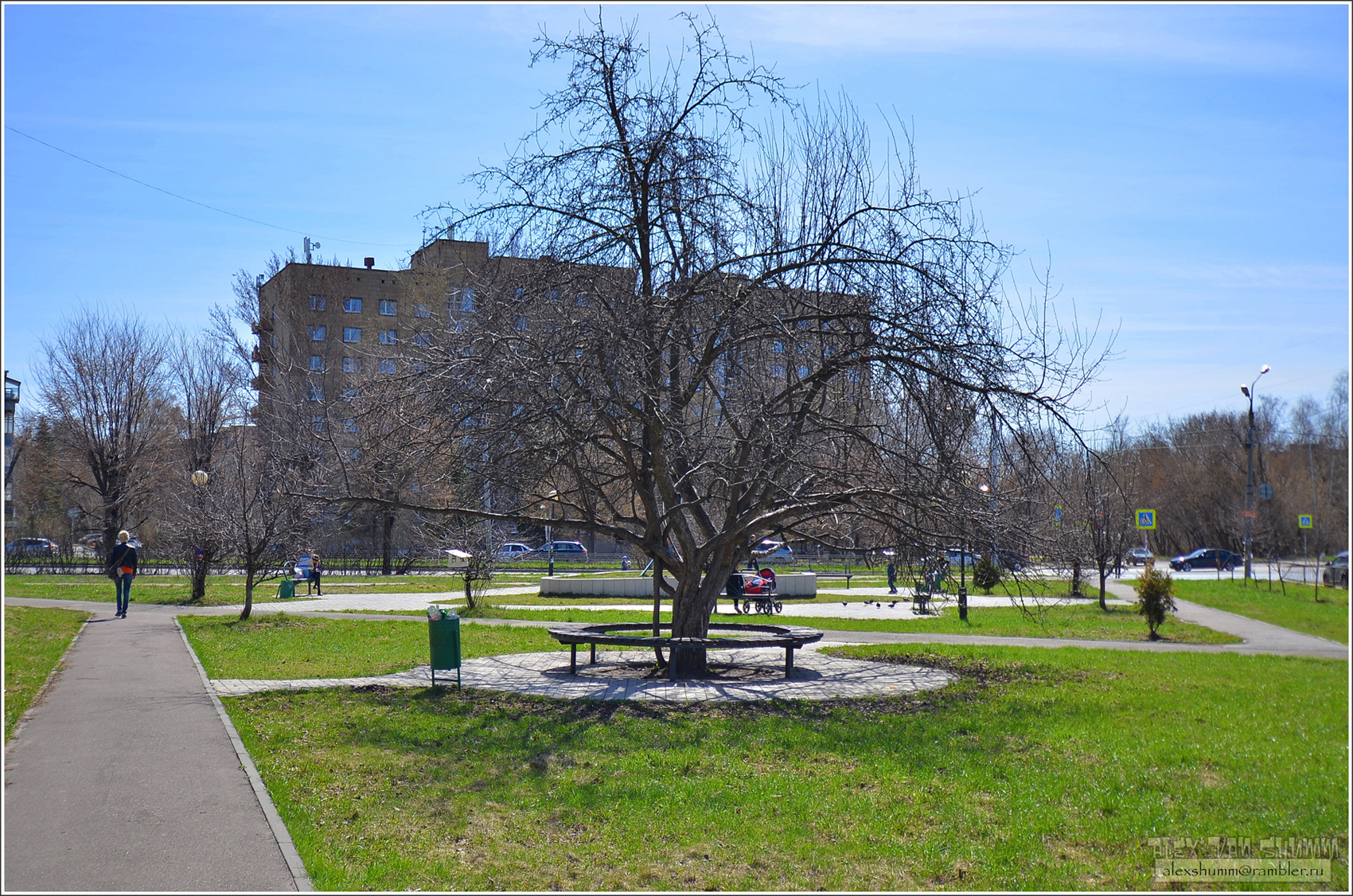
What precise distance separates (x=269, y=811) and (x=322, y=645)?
35.6ft

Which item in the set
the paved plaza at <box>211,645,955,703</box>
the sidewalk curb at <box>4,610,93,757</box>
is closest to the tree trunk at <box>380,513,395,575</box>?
the sidewalk curb at <box>4,610,93,757</box>

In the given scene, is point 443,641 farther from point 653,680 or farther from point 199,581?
point 199,581

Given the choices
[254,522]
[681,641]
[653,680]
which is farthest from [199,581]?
[681,641]

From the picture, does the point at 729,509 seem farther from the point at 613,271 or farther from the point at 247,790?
the point at 247,790

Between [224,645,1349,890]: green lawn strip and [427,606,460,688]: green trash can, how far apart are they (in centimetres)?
104

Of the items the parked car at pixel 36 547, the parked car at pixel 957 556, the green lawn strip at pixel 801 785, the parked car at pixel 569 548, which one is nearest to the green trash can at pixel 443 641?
the green lawn strip at pixel 801 785

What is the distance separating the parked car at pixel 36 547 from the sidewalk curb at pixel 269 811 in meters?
34.7

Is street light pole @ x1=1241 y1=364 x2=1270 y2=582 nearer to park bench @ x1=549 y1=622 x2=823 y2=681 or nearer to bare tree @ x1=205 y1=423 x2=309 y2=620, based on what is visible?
park bench @ x1=549 y1=622 x2=823 y2=681

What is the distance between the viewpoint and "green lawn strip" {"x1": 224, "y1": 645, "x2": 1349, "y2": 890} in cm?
511

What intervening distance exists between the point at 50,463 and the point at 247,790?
44231 millimetres

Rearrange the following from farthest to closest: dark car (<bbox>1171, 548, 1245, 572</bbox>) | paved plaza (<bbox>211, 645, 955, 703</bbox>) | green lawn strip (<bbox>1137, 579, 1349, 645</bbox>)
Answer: paved plaza (<bbox>211, 645, 955, 703</bbox>) < dark car (<bbox>1171, 548, 1245, 572</bbox>) < green lawn strip (<bbox>1137, 579, 1349, 645</bbox>)

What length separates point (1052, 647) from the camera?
641 inches

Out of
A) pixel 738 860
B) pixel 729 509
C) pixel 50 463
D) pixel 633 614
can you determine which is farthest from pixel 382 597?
pixel 738 860

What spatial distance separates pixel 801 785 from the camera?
22.9 ft
